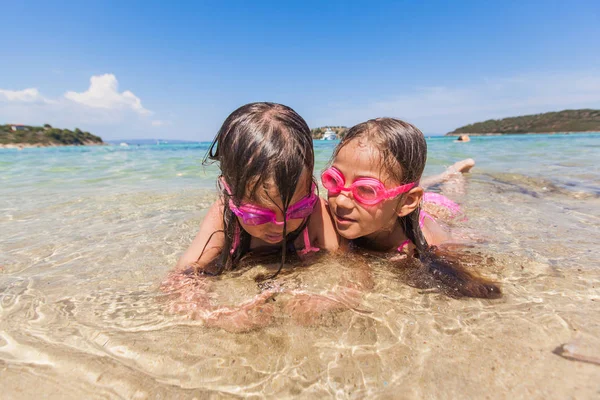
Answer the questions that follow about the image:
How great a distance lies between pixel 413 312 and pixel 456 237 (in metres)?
1.71

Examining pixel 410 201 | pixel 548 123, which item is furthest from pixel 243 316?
pixel 548 123

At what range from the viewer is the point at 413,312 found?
1.77 metres

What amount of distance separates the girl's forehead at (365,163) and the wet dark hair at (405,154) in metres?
0.02

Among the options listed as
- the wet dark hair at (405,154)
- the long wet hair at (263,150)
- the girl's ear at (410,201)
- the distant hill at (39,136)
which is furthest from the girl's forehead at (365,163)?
the distant hill at (39,136)

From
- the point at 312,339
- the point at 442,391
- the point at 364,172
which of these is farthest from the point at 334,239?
the point at 442,391

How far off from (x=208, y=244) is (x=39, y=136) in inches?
2629

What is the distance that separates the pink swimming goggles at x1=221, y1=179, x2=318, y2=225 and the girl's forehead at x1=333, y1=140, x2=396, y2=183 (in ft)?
1.12

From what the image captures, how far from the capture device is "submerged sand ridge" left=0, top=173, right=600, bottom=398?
128cm

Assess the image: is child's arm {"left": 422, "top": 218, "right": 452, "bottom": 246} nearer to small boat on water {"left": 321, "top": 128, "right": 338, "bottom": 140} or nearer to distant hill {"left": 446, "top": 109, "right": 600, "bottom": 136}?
small boat on water {"left": 321, "top": 128, "right": 338, "bottom": 140}

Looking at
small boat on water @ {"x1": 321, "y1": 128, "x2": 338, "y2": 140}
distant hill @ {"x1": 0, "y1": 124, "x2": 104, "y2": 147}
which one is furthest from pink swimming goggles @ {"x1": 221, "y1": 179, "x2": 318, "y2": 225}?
distant hill @ {"x1": 0, "y1": 124, "x2": 104, "y2": 147}

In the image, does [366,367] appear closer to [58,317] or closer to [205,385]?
[205,385]

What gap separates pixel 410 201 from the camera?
2395 mm

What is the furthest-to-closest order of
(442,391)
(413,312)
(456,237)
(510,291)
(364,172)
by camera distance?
(456,237), (364,172), (510,291), (413,312), (442,391)

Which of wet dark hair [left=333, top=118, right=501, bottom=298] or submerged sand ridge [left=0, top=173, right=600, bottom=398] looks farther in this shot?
wet dark hair [left=333, top=118, right=501, bottom=298]
